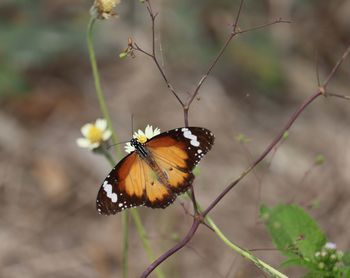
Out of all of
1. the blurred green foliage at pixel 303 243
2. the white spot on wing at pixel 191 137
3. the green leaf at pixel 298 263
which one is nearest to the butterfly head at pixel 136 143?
the white spot on wing at pixel 191 137

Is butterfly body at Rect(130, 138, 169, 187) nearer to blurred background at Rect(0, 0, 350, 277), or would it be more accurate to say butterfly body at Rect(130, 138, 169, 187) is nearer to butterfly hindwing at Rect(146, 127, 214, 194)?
butterfly hindwing at Rect(146, 127, 214, 194)

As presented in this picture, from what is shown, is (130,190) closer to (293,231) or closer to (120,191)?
(120,191)

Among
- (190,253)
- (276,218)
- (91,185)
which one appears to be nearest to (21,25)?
(91,185)

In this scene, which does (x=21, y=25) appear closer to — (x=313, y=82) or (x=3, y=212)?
(x=3, y=212)

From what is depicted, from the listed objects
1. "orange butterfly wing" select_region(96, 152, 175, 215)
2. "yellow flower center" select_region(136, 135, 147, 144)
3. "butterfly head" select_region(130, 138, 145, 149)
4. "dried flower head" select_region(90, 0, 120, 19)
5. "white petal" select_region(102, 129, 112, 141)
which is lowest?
"orange butterfly wing" select_region(96, 152, 175, 215)

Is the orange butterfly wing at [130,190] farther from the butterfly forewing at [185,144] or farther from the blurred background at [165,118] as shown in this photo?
the blurred background at [165,118]

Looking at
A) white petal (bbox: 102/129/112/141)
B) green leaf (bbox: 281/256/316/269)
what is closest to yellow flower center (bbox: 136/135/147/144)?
white petal (bbox: 102/129/112/141)

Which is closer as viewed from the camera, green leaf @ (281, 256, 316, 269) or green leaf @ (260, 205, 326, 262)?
green leaf @ (281, 256, 316, 269)
